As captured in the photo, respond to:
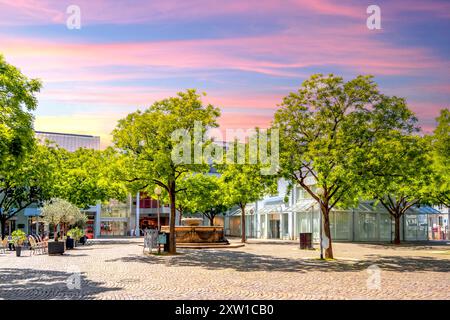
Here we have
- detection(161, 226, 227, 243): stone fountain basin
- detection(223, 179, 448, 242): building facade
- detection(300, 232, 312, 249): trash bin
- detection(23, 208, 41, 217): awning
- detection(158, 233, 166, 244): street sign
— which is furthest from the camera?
detection(23, 208, 41, 217): awning

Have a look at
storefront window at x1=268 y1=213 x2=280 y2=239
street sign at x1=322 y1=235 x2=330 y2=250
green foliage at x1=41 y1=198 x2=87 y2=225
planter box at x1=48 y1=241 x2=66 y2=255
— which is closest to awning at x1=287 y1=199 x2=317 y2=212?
storefront window at x1=268 y1=213 x2=280 y2=239

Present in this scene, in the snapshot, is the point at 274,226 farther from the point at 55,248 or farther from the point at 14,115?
the point at 14,115

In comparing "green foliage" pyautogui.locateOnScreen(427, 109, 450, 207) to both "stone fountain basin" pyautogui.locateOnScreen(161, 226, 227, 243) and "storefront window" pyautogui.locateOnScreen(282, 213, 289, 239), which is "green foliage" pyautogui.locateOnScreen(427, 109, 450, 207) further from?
"storefront window" pyautogui.locateOnScreen(282, 213, 289, 239)

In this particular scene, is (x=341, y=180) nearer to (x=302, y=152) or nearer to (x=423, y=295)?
(x=302, y=152)

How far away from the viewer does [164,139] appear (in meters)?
28.0

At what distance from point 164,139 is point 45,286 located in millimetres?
13767

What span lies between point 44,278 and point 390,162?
1545cm

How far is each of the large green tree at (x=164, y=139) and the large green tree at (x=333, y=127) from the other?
450 centimetres

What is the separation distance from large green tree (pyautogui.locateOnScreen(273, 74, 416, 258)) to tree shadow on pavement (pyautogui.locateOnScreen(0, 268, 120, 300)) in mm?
11908

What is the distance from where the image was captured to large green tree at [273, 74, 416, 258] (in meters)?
24.2

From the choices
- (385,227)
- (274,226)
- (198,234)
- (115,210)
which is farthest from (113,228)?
(198,234)

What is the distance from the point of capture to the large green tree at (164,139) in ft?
91.2

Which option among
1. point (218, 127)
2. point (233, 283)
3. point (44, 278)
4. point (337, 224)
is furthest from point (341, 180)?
point (337, 224)

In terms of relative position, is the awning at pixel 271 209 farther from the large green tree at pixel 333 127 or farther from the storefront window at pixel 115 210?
the large green tree at pixel 333 127
